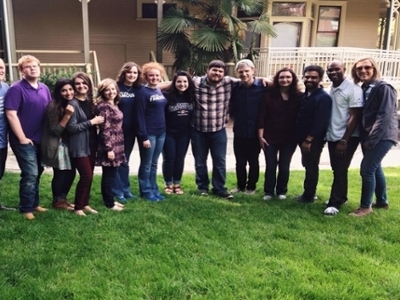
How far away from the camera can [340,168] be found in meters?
4.86

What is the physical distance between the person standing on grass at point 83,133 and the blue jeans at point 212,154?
1.45 m

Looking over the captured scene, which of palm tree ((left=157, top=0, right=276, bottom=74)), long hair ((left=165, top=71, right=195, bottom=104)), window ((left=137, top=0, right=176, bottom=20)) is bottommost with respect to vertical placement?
long hair ((left=165, top=71, right=195, bottom=104))

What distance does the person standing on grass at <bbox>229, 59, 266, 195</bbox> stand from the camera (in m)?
5.17

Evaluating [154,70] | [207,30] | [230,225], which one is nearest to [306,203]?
[230,225]

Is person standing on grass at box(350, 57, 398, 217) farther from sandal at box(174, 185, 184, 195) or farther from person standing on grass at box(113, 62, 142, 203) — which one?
person standing on grass at box(113, 62, 142, 203)

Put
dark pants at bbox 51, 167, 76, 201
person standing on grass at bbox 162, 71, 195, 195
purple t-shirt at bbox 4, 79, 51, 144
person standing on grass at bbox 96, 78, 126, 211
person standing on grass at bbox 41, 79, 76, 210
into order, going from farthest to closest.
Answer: person standing on grass at bbox 162, 71, 195, 195 → dark pants at bbox 51, 167, 76, 201 → person standing on grass at bbox 96, 78, 126, 211 → person standing on grass at bbox 41, 79, 76, 210 → purple t-shirt at bbox 4, 79, 51, 144

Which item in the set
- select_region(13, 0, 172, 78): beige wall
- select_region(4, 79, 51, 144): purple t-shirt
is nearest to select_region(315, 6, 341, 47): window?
select_region(13, 0, 172, 78): beige wall

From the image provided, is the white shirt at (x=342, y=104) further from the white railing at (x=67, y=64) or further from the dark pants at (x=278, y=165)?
the white railing at (x=67, y=64)

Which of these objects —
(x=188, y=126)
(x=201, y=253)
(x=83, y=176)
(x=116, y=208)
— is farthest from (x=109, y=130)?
(x=201, y=253)

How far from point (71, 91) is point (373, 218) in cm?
365

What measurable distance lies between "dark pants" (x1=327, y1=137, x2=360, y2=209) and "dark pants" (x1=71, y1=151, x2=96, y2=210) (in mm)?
2779

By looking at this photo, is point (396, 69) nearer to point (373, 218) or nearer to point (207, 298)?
point (373, 218)

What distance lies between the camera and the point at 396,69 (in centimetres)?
1288

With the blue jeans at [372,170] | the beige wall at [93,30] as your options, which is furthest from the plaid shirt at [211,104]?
the beige wall at [93,30]
